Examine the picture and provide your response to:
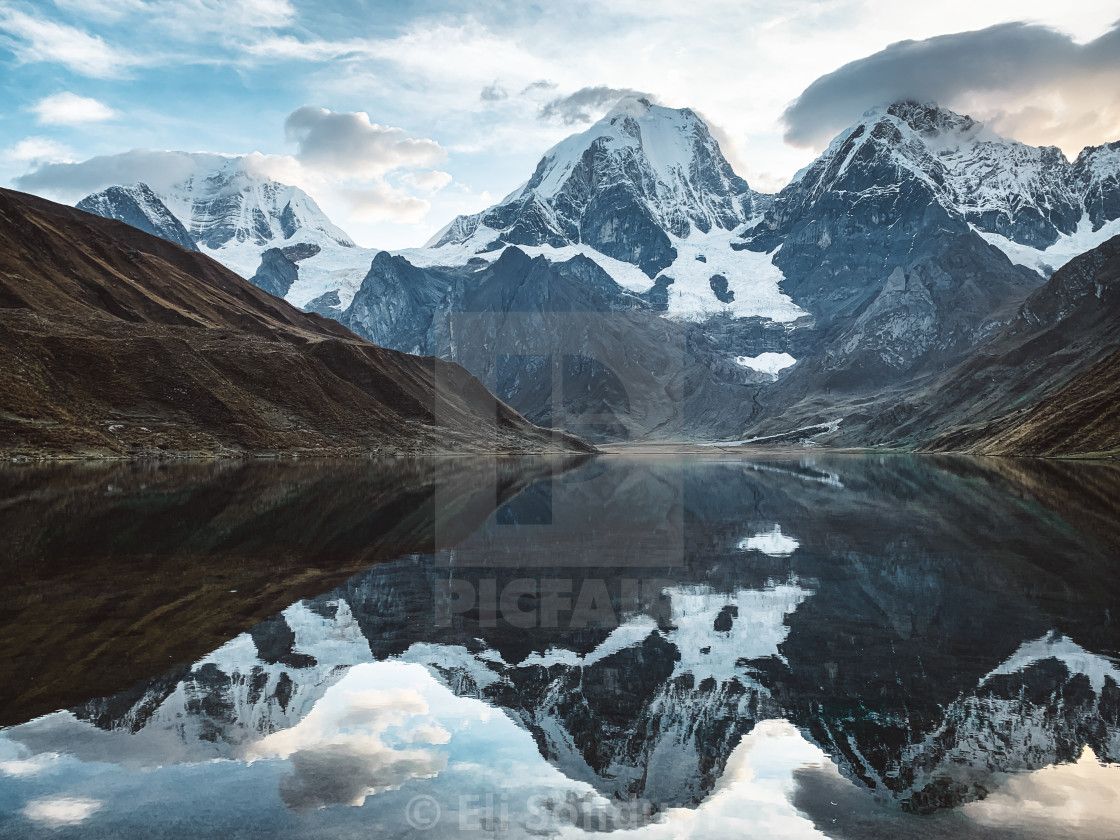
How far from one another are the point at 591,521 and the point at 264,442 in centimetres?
8839

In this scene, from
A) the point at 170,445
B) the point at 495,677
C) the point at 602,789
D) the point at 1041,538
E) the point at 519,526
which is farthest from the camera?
the point at 170,445

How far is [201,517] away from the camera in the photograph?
144ft

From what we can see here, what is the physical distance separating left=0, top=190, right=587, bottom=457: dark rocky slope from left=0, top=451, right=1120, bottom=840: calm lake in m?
74.5

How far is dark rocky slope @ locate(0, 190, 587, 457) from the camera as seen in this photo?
10312 cm

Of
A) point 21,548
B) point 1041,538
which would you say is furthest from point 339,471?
point 1041,538

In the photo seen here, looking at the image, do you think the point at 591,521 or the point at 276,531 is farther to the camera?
the point at 591,521

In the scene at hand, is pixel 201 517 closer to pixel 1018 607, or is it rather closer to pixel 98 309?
pixel 1018 607

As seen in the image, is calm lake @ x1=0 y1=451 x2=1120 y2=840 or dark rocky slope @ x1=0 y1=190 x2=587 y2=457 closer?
calm lake @ x1=0 y1=451 x2=1120 y2=840

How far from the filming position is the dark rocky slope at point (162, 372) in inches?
4060

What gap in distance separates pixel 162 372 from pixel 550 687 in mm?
124373

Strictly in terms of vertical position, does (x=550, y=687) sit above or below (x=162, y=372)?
below

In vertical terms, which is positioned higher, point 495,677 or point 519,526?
point 519,526

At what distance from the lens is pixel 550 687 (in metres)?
17.4

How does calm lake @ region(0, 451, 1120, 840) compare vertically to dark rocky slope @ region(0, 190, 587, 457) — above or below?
below
